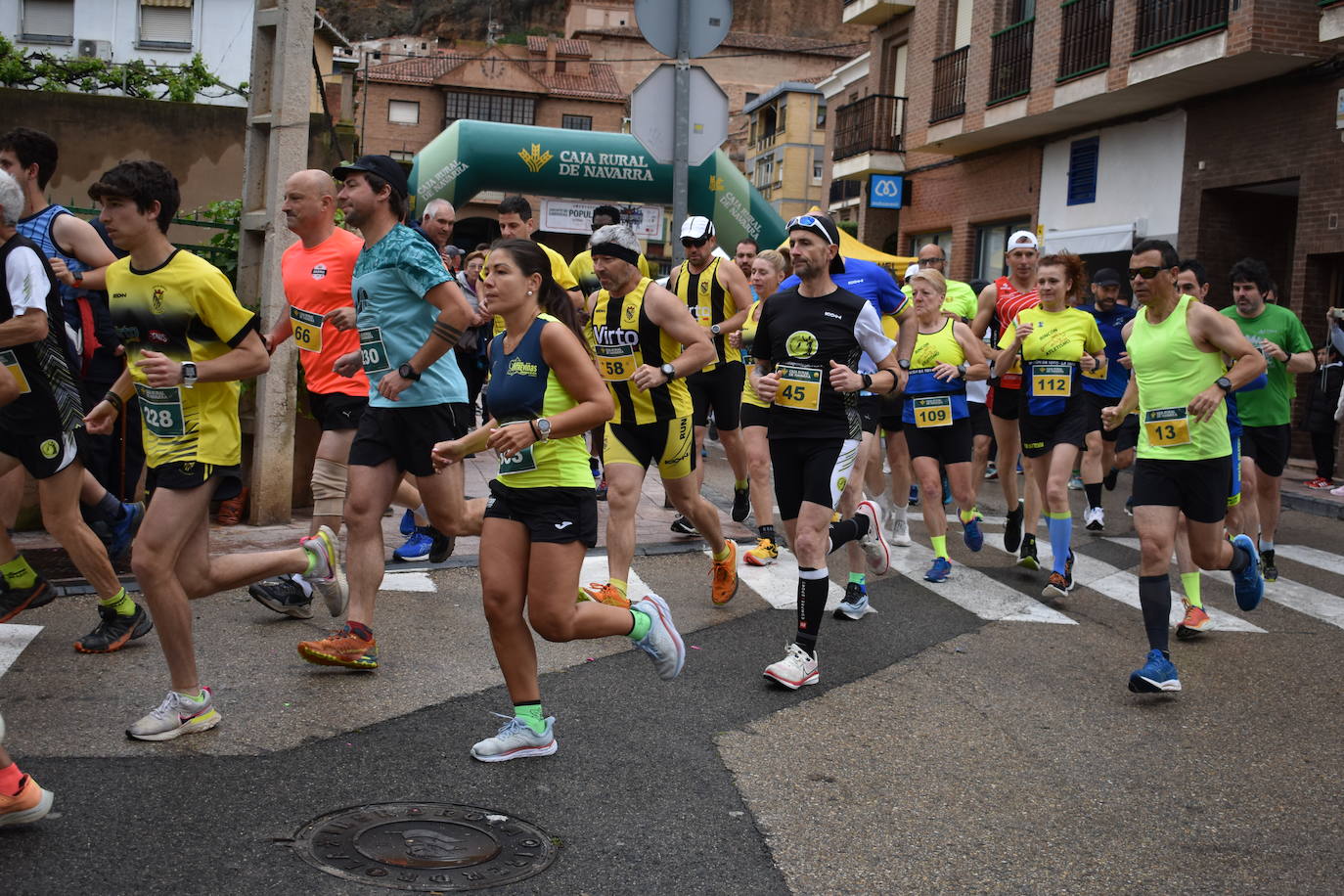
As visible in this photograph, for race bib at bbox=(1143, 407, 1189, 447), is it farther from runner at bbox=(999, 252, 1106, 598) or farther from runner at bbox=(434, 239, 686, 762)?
runner at bbox=(434, 239, 686, 762)

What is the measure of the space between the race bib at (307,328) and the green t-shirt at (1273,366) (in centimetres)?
601

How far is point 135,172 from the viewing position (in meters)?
4.88

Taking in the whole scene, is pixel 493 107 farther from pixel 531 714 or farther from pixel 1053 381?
pixel 531 714

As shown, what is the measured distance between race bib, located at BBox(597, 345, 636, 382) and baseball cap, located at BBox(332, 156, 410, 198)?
180 centimetres

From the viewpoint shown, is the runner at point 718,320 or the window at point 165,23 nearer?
the runner at point 718,320

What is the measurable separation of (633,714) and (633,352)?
260 cm

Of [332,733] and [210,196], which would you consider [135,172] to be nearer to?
[332,733]

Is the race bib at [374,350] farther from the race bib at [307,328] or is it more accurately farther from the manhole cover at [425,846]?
the manhole cover at [425,846]

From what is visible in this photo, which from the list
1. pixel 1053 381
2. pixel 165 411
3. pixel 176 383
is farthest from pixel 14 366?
pixel 1053 381

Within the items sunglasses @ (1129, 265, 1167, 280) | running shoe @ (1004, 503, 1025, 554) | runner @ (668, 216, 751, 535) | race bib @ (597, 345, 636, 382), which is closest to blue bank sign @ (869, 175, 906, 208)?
runner @ (668, 216, 751, 535)

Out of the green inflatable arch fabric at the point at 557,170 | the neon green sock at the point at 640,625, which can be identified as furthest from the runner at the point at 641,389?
the green inflatable arch fabric at the point at 557,170

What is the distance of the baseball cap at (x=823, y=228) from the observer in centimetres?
627

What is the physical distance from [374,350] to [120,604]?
1569mm

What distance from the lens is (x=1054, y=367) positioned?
28.8ft
